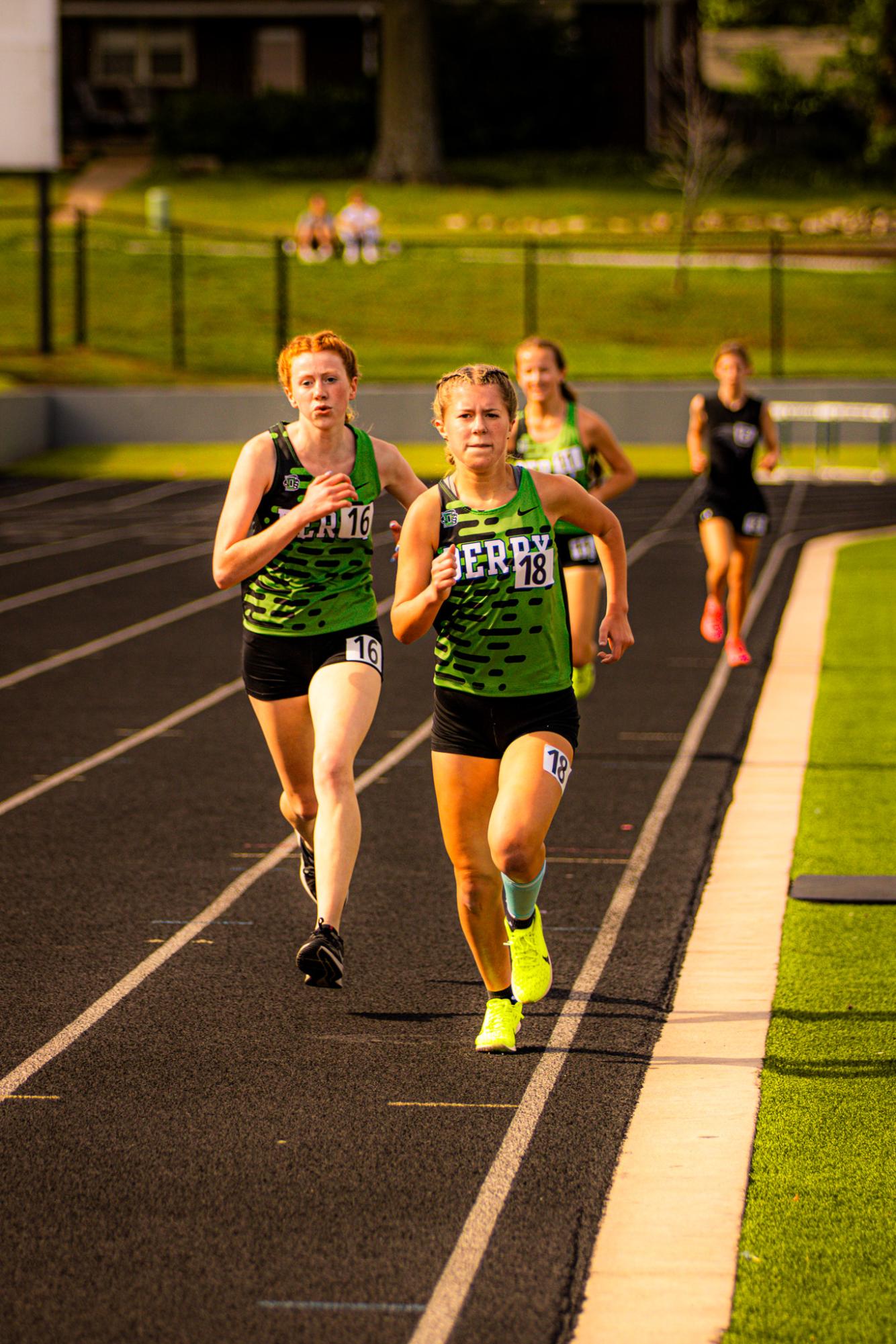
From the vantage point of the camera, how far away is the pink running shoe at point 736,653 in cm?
1180

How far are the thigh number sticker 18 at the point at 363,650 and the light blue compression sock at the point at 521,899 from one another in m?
1.02

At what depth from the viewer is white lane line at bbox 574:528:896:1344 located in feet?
12.8

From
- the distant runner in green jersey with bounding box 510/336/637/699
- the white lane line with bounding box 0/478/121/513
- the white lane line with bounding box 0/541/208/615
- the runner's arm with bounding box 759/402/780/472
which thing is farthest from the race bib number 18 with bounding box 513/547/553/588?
the white lane line with bounding box 0/478/121/513

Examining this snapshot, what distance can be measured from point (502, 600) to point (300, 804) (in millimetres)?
1546

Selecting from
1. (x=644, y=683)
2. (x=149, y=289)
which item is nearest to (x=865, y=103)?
(x=149, y=289)

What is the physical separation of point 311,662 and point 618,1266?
8.47 feet

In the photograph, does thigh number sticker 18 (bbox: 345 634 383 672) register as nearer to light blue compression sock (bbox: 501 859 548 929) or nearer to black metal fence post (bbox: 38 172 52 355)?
light blue compression sock (bbox: 501 859 548 929)

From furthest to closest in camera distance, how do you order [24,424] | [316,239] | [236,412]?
[316,239] → [236,412] → [24,424]

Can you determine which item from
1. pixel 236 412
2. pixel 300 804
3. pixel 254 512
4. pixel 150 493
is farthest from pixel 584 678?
pixel 236 412

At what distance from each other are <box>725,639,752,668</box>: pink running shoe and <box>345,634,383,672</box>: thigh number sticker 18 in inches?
235

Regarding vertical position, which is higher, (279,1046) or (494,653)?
(494,653)

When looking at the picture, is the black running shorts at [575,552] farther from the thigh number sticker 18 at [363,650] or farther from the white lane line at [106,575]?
the white lane line at [106,575]

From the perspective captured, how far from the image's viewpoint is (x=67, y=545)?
19422 mm

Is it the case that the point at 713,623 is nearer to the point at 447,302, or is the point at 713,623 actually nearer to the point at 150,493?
the point at 150,493
